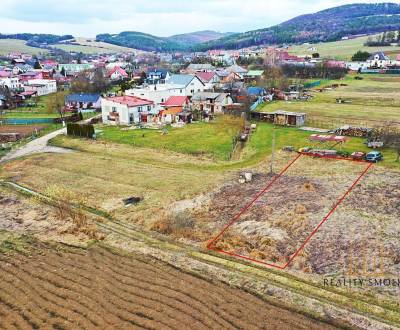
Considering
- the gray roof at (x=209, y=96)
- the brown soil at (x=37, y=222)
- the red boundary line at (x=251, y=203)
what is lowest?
the red boundary line at (x=251, y=203)

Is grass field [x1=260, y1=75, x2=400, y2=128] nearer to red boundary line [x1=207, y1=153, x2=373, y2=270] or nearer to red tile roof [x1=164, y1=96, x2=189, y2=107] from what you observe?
red tile roof [x1=164, y1=96, x2=189, y2=107]

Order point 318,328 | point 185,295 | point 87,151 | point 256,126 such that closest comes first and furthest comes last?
1. point 318,328
2. point 185,295
3. point 87,151
4. point 256,126

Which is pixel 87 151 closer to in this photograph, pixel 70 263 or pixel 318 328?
pixel 70 263

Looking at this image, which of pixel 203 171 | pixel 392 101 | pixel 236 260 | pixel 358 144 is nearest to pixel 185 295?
pixel 236 260

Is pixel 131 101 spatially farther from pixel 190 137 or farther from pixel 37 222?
pixel 37 222

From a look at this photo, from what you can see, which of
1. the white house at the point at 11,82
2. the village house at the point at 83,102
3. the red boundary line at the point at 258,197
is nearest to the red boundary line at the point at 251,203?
the red boundary line at the point at 258,197

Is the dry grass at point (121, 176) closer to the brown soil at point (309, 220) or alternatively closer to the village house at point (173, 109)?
the brown soil at point (309, 220)

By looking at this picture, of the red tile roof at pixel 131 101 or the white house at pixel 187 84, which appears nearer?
the red tile roof at pixel 131 101
